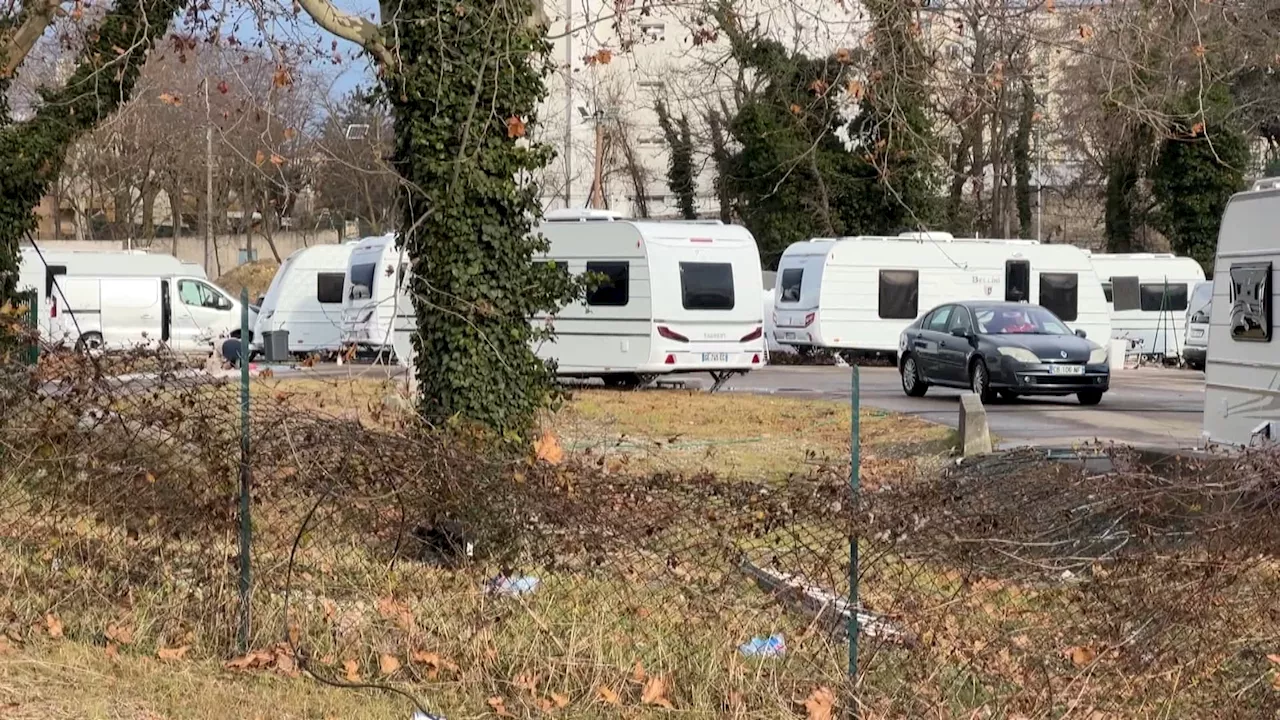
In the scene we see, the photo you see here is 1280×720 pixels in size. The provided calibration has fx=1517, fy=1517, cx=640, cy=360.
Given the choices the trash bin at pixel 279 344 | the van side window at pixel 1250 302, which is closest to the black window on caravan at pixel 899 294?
the trash bin at pixel 279 344

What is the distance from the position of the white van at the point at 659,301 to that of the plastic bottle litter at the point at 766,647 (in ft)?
55.9

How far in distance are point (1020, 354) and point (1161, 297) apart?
15585 millimetres

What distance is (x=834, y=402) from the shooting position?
68.7ft

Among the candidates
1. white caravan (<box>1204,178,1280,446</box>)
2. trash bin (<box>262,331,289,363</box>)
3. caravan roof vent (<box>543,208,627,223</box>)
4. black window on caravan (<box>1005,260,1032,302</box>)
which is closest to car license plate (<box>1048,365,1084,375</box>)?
caravan roof vent (<box>543,208,627,223</box>)


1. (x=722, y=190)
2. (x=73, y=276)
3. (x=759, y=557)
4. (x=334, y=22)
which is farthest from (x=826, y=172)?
(x=759, y=557)

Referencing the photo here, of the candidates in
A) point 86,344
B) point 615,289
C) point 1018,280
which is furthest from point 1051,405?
point 86,344

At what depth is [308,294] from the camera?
99.1ft

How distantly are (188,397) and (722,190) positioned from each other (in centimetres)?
3998

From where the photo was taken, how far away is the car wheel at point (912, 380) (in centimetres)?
2234

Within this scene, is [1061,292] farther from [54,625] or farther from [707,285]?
[54,625]

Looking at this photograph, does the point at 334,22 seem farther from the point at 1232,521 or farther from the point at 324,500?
the point at 1232,521

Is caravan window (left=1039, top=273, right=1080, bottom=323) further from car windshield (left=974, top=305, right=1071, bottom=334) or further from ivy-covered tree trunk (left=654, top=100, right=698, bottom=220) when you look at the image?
ivy-covered tree trunk (left=654, top=100, right=698, bottom=220)

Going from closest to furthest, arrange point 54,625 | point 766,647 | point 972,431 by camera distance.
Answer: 1. point 766,647
2. point 54,625
3. point 972,431

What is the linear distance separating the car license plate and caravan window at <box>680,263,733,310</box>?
5355 mm
